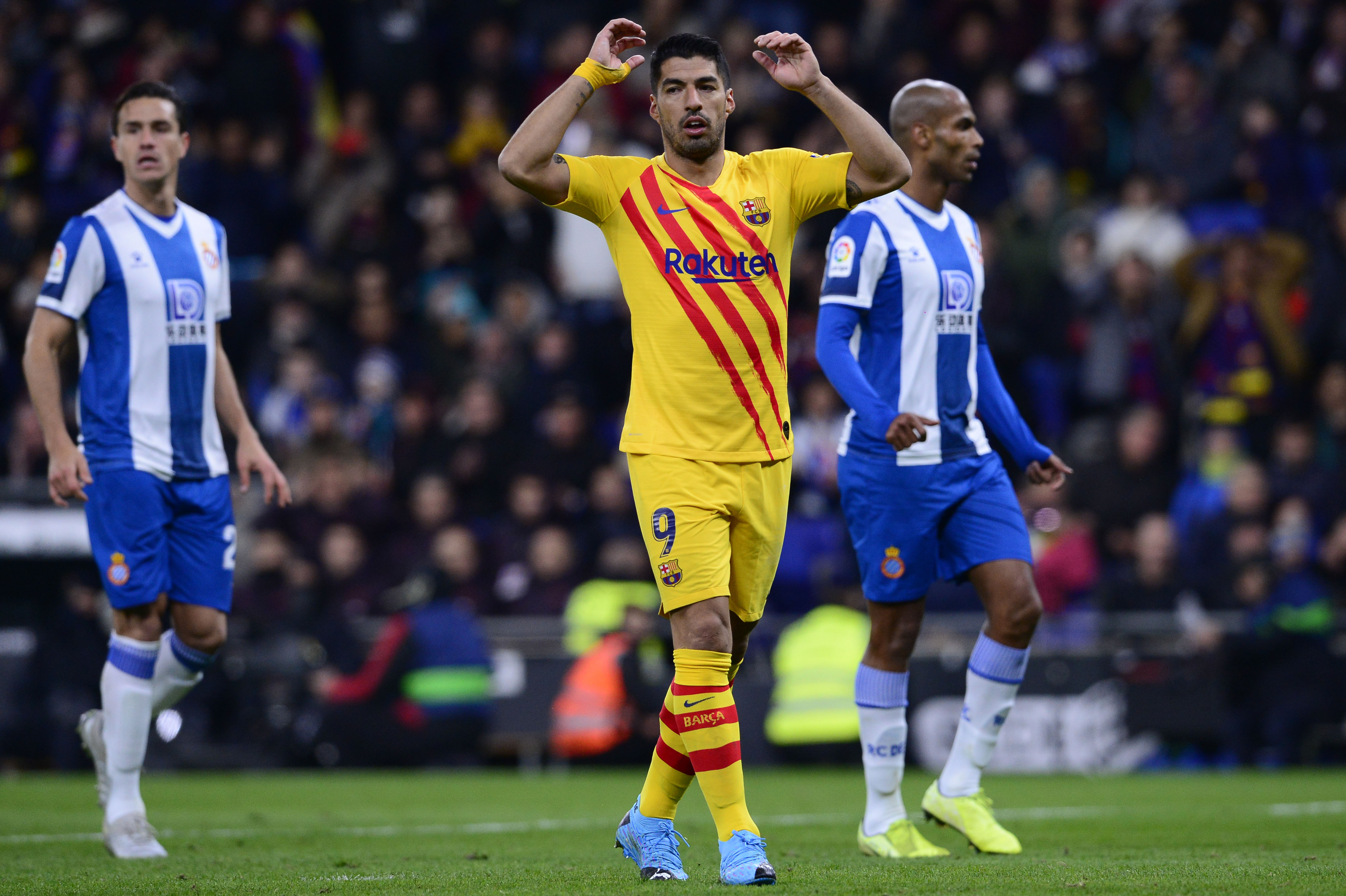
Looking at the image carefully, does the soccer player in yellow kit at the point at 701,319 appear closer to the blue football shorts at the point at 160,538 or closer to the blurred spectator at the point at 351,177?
the blue football shorts at the point at 160,538

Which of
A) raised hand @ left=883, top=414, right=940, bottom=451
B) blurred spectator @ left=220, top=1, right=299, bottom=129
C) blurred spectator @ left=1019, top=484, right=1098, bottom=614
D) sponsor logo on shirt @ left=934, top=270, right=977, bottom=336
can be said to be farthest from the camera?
blurred spectator @ left=220, top=1, right=299, bottom=129

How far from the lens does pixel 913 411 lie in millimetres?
A: 7336

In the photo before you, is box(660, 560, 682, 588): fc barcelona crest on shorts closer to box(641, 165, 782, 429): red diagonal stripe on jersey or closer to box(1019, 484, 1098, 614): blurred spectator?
box(641, 165, 782, 429): red diagonal stripe on jersey

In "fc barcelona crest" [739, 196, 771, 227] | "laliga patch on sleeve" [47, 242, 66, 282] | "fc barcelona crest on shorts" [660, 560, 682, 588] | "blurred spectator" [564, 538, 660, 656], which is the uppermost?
"fc barcelona crest" [739, 196, 771, 227]

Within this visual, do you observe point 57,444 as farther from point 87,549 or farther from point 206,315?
point 87,549

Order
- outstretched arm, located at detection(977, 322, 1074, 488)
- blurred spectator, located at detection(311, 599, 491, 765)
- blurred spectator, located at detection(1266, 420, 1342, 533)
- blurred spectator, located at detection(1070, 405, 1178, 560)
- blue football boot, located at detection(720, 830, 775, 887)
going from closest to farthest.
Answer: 1. blue football boot, located at detection(720, 830, 775, 887)
2. outstretched arm, located at detection(977, 322, 1074, 488)
3. blurred spectator, located at detection(311, 599, 491, 765)
4. blurred spectator, located at detection(1266, 420, 1342, 533)
5. blurred spectator, located at detection(1070, 405, 1178, 560)

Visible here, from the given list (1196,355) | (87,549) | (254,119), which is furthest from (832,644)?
(254,119)

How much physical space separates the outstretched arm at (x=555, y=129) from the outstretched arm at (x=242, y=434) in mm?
2501

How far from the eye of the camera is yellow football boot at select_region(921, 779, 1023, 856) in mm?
7160

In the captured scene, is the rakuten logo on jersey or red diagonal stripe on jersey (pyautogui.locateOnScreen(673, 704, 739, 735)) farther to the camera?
the rakuten logo on jersey

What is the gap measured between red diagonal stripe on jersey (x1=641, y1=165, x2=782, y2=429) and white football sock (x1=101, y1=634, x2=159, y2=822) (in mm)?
3103

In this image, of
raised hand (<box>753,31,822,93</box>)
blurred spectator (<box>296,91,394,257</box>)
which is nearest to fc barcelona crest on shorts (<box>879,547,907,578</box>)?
raised hand (<box>753,31,822,93</box>)

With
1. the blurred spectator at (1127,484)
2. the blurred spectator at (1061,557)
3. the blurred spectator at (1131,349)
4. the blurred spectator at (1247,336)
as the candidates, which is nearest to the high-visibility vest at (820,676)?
the blurred spectator at (1061,557)

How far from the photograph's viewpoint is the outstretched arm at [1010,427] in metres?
7.50
